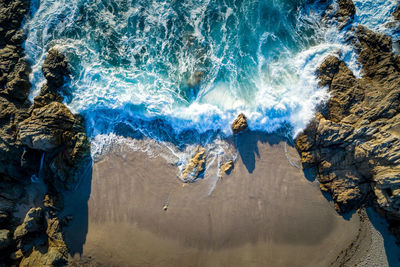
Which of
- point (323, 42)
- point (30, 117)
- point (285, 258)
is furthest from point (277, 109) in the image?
point (30, 117)

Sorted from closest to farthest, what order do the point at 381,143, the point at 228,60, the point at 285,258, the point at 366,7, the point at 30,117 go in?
1. the point at 381,143
2. the point at 285,258
3. the point at 30,117
4. the point at 366,7
5. the point at 228,60

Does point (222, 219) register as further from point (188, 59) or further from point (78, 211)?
point (188, 59)

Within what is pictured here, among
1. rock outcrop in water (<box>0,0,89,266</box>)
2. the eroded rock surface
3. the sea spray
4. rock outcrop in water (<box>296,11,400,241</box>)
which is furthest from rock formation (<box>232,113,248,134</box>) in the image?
rock outcrop in water (<box>0,0,89,266</box>)

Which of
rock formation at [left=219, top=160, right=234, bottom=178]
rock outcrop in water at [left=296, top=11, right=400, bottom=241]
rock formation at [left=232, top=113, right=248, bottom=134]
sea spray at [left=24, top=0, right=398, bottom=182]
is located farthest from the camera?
sea spray at [left=24, top=0, right=398, bottom=182]

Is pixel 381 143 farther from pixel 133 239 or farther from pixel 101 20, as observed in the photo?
pixel 101 20

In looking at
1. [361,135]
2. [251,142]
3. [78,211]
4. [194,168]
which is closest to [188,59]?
[251,142]

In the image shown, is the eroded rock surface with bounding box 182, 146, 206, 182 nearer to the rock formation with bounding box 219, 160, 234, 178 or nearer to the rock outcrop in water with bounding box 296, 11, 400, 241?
the rock formation with bounding box 219, 160, 234, 178
